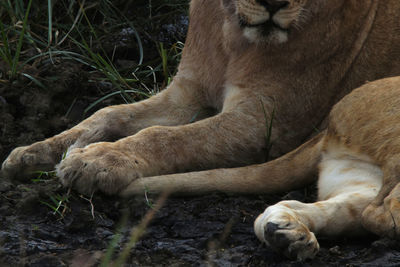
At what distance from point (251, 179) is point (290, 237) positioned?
2.30ft

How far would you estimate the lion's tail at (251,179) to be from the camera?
11.1ft

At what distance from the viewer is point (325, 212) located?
118 inches

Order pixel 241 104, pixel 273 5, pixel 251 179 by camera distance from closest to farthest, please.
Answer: pixel 251 179 < pixel 273 5 < pixel 241 104

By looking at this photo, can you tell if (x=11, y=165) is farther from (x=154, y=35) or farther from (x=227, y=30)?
(x=154, y=35)

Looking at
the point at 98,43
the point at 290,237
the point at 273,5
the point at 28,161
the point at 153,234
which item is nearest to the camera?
the point at 290,237

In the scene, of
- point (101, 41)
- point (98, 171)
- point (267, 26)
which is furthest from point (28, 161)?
point (101, 41)

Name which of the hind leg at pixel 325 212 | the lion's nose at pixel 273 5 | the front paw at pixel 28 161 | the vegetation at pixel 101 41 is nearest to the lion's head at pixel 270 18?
the lion's nose at pixel 273 5

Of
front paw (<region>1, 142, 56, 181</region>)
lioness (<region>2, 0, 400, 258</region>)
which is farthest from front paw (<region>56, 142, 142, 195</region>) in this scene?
front paw (<region>1, 142, 56, 181</region>)

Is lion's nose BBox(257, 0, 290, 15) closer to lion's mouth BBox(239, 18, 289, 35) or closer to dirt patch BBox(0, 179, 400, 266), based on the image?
lion's mouth BBox(239, 18, 289, 35)

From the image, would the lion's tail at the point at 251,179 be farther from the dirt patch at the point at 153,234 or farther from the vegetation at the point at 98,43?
the vegetation at the point at 98,43

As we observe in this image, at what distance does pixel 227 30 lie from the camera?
409cm

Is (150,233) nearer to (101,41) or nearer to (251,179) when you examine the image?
(251,179)

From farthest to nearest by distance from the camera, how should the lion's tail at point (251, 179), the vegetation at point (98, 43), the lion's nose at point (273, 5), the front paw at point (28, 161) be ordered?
the vegetation at point (98, 43) < the front paw at point (28, 161) < the lion's nose at point (273, 5) < the lion's tail at point (251, 179)

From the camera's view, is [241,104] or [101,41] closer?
[241,104]
